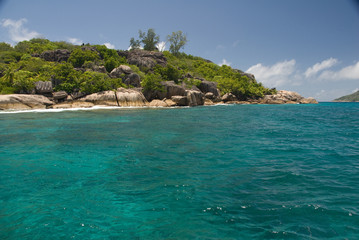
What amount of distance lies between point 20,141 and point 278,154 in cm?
1533

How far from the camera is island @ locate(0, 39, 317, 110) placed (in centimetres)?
4116

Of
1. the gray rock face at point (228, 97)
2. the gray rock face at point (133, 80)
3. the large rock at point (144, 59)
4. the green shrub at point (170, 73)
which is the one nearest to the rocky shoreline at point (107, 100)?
the gray rock face at point (133, 80)

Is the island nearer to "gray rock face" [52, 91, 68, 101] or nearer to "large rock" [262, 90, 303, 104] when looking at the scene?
"gray rock face" [52, 91, 68, 101]

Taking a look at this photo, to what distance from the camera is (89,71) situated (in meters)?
52.0

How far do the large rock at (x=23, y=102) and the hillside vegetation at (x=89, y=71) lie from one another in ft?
12.5

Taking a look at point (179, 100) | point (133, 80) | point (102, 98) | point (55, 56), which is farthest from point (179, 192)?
point (55, 56)

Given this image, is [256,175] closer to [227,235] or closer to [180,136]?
[227,235]

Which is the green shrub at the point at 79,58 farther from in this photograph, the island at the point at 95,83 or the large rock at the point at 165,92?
the large rock at the point at 165,92

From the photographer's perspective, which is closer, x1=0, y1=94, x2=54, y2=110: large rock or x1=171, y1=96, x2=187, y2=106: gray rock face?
x1=0, y1=94, x2=54, y2=110: large rock

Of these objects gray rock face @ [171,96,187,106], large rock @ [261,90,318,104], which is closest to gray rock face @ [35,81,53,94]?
gray rock face @ [171,96,187,106]

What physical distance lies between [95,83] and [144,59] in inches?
1247

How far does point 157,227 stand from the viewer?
462 centimetres

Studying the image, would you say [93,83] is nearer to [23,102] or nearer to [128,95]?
[128,95]

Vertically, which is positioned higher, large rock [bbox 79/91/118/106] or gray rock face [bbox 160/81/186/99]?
gray rock face [bbox 160/81/186/99]
